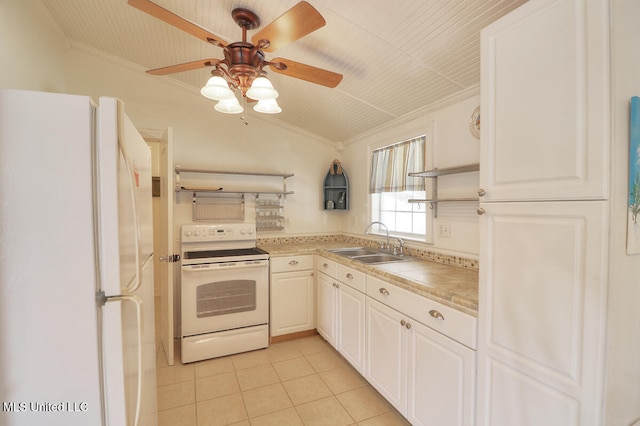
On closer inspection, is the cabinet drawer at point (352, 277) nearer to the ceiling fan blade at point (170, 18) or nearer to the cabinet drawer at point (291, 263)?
the cabinet drawer at point (291, 263)

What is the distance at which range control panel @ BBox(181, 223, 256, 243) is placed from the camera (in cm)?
287

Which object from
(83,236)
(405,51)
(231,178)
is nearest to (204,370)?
(231,178)

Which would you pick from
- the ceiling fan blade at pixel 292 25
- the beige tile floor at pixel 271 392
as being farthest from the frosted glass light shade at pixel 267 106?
the beige tile floor at pixel 271 392

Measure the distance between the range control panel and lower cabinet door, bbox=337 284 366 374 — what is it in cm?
122

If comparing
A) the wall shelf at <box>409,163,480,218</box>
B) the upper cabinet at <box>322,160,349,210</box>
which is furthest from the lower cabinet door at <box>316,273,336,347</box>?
the wall shelf at <box>409,163,480,218</box>

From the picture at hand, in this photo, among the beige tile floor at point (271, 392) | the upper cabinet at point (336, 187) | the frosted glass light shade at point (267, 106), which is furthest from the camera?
the upper cabinet at point (336, 187)

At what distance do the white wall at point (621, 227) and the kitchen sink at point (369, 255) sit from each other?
1482mm

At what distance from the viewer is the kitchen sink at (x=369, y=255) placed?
100 inches

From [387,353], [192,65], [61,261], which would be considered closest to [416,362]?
[387,353]

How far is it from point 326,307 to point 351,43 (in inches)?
86.8

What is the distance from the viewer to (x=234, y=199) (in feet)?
10.4

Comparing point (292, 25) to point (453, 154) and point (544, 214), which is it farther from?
point (453, 154)

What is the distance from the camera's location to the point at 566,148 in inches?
38.0

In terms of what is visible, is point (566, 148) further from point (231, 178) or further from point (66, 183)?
point (231, 178)
